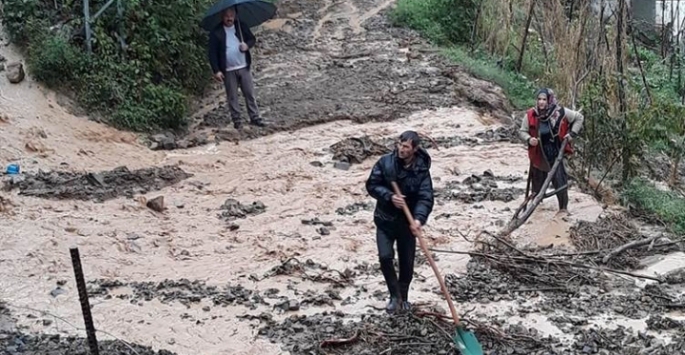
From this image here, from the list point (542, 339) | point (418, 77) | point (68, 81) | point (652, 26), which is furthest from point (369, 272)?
point (652, 26)

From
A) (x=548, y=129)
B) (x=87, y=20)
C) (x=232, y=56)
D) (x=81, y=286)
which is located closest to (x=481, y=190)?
(x=548, y=129)

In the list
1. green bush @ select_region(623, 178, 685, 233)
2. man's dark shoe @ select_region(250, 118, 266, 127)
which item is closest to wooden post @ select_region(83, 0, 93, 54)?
man's dark shoe @ select_region(250, 118, 266, 127)

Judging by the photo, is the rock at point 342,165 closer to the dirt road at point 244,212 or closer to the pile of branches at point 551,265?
the dirt road at point 244,212

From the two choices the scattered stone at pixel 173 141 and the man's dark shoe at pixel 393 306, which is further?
the scattered stone at pixel 173 141

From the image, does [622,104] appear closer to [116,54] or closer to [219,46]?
[219,46]

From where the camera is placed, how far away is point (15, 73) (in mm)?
10570

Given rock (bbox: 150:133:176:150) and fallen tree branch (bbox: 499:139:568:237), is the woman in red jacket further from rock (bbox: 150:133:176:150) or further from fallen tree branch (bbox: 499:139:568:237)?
rock (bbox: 150:133:176:150)

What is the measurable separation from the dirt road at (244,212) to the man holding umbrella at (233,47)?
1.40 feet

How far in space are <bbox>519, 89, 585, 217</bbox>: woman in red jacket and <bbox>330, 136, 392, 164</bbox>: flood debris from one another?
8.39 feet

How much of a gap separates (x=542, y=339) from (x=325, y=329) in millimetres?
1443

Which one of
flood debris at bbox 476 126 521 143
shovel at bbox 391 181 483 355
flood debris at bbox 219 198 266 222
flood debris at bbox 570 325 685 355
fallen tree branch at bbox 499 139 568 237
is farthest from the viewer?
flood debris at bbox 476 126 521 143

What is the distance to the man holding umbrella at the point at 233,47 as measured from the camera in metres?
10.9

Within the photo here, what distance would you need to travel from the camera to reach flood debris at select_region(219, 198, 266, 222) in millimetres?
8711

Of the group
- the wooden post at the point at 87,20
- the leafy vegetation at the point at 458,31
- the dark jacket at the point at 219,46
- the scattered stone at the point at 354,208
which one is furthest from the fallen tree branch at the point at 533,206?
the wooden post at the point at 87,20
